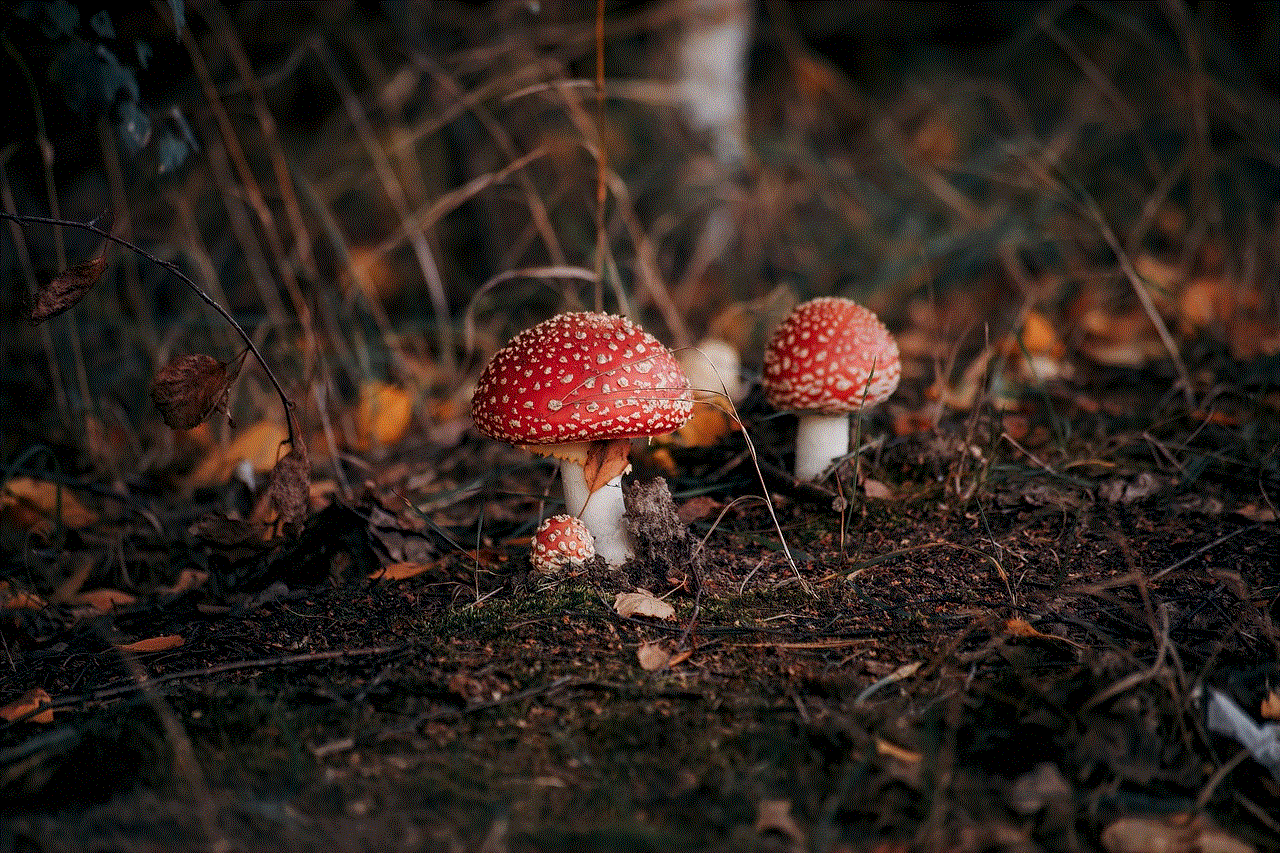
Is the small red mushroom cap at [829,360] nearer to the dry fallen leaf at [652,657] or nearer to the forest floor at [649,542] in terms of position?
the forest floor at [649,542]

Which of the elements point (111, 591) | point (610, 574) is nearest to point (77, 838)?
point (610, 574)

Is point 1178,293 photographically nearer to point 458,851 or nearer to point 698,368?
point 698,368

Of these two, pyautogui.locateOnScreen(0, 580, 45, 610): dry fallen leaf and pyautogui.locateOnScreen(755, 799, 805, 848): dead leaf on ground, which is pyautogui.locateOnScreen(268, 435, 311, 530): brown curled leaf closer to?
pyautogui.locateOnScreen(0, 580, 45, 610): dry fallen leaf

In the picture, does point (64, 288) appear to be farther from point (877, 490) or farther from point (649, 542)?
point (877, 490)

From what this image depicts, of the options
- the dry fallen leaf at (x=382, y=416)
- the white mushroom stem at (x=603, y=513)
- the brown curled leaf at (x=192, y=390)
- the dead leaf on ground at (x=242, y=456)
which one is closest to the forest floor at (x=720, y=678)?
the white mushroom stem at (x=603, y=513)

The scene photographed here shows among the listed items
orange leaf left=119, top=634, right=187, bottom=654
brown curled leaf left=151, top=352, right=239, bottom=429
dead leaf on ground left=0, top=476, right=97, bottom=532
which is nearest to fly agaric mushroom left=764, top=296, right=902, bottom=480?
brown curled leaf left=151, top=352, right=239, bottom=429

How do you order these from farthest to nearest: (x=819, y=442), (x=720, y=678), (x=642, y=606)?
(x=819, y=442) < (x=642, y=606) < (x=720, y=678)

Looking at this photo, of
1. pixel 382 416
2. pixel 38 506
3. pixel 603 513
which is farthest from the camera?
pixel 382 416

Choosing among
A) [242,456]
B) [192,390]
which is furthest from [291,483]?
[242,456]
